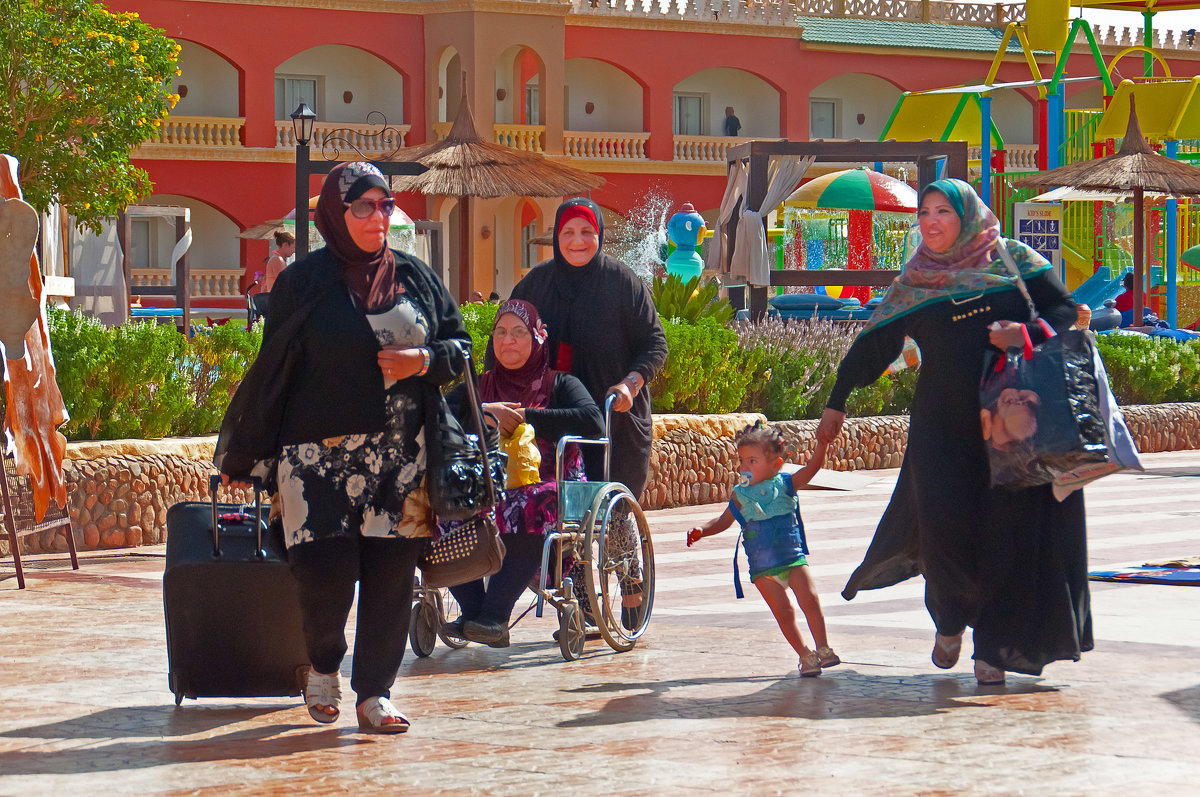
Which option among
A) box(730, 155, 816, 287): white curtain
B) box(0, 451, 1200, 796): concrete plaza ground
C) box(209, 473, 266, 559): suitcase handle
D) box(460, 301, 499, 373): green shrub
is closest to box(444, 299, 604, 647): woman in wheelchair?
box(0, 451, 1200, 796): concrete plaza ground

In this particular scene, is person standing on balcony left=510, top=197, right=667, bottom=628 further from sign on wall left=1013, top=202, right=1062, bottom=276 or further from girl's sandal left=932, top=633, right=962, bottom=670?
sign on wall left=1013, top=202, right=1062, bottom=276

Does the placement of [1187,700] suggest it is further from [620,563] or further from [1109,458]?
[620,563]

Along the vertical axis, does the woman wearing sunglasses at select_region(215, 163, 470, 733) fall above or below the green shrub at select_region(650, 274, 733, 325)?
below

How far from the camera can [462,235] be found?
26.5 metres

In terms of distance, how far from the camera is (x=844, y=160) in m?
16.6

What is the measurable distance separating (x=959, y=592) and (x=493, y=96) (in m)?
30.1

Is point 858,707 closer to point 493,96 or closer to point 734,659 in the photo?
point 734,659

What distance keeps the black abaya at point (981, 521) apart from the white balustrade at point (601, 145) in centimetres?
3114

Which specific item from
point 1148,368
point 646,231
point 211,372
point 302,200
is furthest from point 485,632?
point 646,231

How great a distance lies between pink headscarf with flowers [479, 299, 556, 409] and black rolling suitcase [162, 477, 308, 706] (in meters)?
1.49

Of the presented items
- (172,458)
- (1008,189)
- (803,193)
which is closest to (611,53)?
(1008,189)

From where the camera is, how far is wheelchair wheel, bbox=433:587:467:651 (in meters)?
6.43

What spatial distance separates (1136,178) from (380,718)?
1793 cm

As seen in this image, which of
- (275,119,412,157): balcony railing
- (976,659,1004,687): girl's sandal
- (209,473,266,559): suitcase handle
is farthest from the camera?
(275,119,412,157): balcony railing
